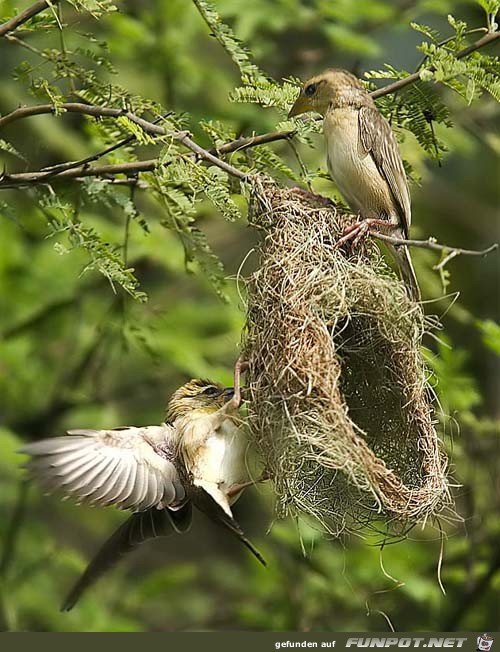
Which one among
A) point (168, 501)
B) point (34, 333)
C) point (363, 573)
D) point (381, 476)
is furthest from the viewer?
point (34, 333)

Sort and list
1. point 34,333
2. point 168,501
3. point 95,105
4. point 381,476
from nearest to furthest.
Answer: point 381,476, point 95,105, point 168,501, point 34,333

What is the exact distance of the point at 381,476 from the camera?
299 cm

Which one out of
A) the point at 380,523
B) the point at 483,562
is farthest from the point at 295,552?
the point at 380,523

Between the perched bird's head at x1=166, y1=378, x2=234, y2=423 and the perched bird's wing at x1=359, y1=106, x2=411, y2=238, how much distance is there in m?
0.86

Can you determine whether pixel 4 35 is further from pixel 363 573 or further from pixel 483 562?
pixel 483 562

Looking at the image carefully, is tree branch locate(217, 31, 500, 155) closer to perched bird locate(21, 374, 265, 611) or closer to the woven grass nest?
the woven grass nest

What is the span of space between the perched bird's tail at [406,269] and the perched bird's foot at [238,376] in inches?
22.8

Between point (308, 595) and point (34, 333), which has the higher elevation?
point (34, 333)

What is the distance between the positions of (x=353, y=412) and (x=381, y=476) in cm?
39

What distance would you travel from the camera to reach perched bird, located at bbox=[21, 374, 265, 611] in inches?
128

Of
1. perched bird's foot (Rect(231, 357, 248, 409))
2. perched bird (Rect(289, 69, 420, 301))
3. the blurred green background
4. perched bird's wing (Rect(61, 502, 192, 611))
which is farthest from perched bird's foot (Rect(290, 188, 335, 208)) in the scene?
the blurred green background

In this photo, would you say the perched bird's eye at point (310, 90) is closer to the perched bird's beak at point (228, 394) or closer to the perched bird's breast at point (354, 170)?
the perched bird's breast at point (354, 170)

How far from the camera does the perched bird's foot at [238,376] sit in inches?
127

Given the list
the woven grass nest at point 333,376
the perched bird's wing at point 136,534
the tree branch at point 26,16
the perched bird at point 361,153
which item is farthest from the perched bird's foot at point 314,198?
the perched bird's wing at point 136,534
